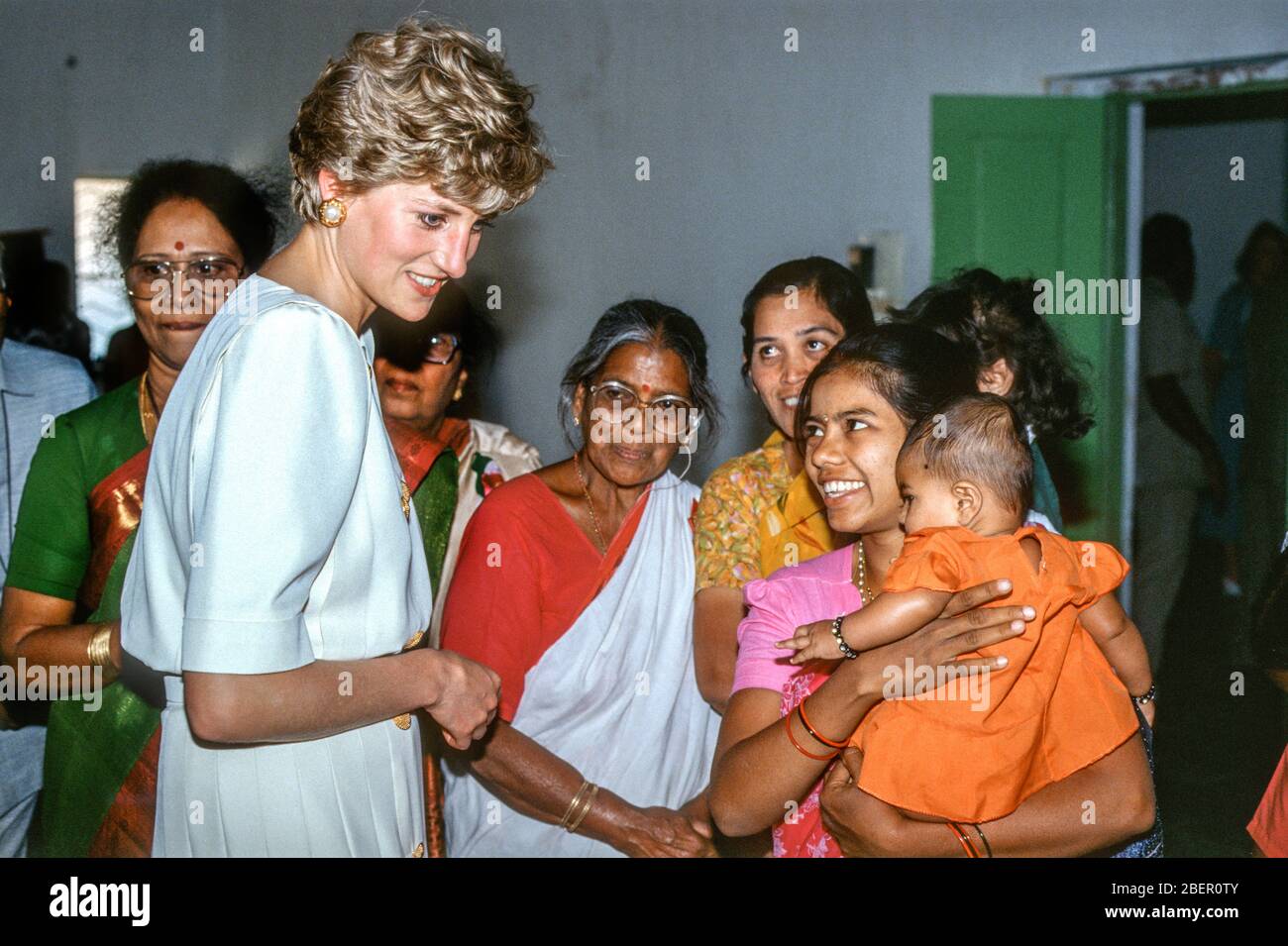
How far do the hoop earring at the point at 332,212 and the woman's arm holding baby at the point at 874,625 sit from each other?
2.72 feet

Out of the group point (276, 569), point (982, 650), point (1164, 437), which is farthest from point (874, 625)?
point (1164, 437)

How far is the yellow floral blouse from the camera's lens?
2211 millimetres

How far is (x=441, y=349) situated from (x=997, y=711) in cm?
148

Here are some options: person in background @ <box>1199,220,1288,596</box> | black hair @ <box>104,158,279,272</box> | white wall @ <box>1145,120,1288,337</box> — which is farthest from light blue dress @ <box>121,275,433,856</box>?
white wall @ <box>1145,120,1288,337</box>

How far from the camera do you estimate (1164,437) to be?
4.37 meters

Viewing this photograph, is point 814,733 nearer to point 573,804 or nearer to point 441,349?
point 573,804

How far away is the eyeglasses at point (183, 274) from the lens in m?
2.22

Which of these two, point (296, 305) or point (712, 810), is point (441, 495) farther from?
point (296, 305)

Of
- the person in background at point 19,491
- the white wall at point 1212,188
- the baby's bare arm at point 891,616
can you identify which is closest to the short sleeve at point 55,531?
the person in background at point 19,491

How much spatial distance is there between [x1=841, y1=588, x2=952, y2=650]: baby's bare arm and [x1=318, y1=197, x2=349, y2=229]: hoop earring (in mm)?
869

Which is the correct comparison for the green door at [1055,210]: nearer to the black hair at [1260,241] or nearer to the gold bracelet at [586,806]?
the black hair at [1260,241]

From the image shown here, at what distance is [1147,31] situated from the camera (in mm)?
3885

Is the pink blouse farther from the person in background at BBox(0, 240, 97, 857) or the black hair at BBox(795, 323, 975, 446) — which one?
the person in background at BBox(0, 240, 97, 857)
